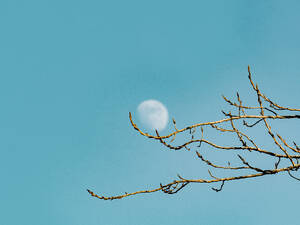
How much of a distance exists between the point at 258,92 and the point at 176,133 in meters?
0.91

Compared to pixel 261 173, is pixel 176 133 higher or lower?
higher

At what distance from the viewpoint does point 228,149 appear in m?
3.73

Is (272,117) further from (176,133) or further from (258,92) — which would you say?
(176,133)

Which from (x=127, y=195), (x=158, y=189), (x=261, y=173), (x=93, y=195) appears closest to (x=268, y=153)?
(x=261, y=173)

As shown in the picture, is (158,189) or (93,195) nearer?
(158,189)

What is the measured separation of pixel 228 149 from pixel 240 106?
48 centimetres

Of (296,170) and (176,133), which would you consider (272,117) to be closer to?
(296,170)

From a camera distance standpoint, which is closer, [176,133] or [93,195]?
[176,133]

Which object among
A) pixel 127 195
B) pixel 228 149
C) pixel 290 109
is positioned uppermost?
pixel 290 109

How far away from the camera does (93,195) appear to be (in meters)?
4.12

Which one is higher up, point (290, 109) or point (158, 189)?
point (290, 109)

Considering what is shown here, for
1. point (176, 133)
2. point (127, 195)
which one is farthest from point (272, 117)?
point (127, 195)

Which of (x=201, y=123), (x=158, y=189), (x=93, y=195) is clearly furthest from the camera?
(x=93, y=195)

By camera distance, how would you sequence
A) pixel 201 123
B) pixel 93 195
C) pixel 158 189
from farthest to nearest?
1. pixel 93 195
2. pixel 158 189
3. pixel 201 123
